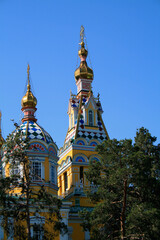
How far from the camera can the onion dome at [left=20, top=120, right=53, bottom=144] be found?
32.8 metres

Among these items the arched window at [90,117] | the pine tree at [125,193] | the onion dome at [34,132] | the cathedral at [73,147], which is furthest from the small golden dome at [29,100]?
the pine tree at [125,193]

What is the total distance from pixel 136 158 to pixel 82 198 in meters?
10.2

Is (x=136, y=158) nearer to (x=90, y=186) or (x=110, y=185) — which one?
(x=110, y=185)

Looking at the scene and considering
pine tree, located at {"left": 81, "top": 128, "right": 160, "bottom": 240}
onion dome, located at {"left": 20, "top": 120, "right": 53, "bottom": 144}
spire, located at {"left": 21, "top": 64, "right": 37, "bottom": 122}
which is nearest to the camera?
pine tree, located at {"left": 81, "top": 128, "right": 160, "bottom": 240}

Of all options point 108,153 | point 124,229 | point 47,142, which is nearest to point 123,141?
point 108,153

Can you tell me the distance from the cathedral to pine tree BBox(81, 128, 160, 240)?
15.3 ft

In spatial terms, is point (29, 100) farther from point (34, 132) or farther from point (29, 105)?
point (34, 132)

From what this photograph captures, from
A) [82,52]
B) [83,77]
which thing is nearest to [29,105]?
[83,77]

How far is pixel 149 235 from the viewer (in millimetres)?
23594

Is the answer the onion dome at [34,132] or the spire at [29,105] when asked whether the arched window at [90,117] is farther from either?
the onion dome at [34,132]

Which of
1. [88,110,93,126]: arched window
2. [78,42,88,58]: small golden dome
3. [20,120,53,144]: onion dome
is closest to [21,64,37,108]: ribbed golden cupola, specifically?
[20,120,53,144]: onion dome

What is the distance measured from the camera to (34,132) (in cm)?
3306

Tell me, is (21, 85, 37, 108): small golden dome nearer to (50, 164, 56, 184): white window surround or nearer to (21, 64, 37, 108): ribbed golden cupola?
(21, 64, 37, 108): ribbed golden cupola

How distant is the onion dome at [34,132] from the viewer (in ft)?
107
